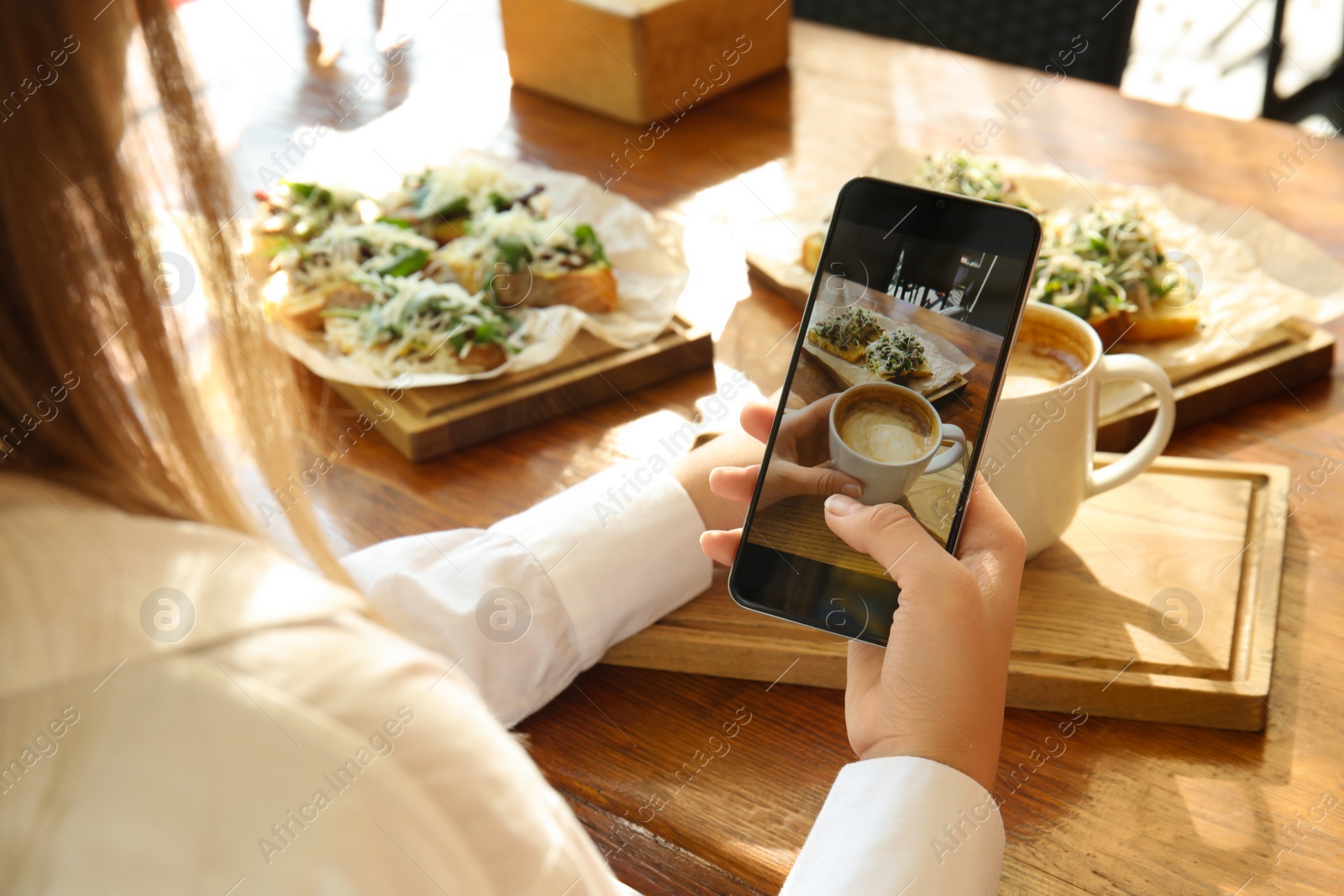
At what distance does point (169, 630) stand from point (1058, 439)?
566mm

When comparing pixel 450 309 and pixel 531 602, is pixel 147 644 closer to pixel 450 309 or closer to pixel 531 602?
pixel 531 602

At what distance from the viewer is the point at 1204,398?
971 mm

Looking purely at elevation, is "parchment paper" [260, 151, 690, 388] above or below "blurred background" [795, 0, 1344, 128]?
above

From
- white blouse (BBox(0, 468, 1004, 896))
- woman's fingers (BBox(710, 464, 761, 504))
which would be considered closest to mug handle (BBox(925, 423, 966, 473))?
woman's fingers (BBox(710, 464, 761, 504))

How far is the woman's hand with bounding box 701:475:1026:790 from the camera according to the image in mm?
601

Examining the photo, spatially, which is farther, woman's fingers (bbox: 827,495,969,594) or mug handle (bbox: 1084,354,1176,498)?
mug handle (bbox: 1084,354,1176,498)

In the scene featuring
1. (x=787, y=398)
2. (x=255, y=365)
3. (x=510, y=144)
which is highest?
(x=255, y=365)

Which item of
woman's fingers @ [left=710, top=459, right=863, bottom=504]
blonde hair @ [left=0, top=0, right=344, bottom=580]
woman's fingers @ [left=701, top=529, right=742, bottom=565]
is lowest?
woman's fingers @ [left=701, top=529, right=742, bottom=565]

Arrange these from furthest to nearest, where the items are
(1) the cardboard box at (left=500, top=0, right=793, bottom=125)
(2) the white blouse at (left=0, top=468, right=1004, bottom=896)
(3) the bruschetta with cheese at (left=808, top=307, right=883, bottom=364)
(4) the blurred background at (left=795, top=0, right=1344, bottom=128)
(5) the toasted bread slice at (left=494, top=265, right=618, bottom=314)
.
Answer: (4) the blurred background at (left=795, top=0, right=1344, bottom=128)
(1) the cardboard box at (left=500, top=0, right=793, bottom=125)
(5) the toasted bread slice at (left=494, top=265, right=618, bottom=314)
(3) the bruschetta with cheese at (left=808, top=307, right=883, bottom=364)
(2) the white blouse at (left=0, top=468, right=1004, bottom=896)

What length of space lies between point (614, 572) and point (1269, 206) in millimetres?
968

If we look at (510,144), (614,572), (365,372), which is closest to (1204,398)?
(614,572)

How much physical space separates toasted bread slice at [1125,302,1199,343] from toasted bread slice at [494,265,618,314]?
540mm

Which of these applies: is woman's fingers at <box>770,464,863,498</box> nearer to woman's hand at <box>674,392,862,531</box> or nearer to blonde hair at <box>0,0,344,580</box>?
woman's hand at <box>674,392,862,531</box>

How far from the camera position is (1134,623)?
2.44ft
